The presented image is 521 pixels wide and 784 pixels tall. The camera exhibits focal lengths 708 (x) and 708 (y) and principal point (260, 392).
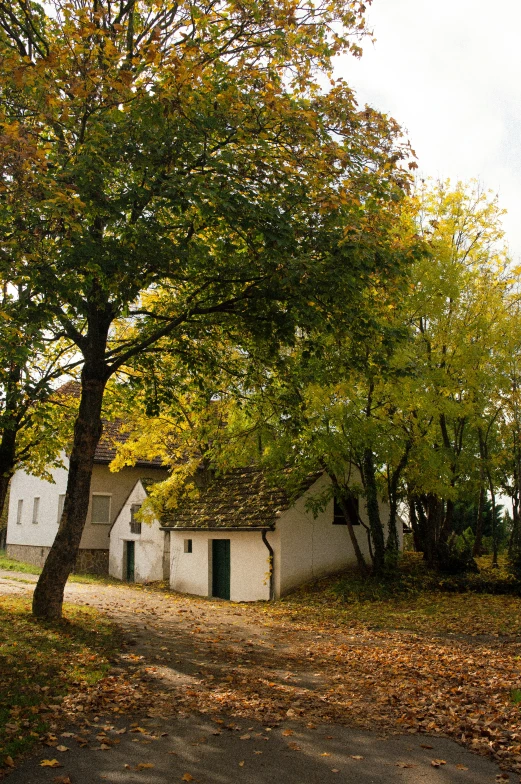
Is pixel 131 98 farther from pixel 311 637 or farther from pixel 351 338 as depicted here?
pixel 311 637

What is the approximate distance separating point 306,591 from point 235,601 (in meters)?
2.69

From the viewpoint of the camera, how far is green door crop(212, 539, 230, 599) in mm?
25625

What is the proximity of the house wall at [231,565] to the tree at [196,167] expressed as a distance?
1165 centimetres

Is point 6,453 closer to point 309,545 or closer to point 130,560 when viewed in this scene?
point 309,545

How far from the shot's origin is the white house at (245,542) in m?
23.7

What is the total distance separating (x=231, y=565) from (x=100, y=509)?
1182 centimetres

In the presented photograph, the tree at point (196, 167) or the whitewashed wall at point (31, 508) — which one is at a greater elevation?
the tree at point (196, 167)

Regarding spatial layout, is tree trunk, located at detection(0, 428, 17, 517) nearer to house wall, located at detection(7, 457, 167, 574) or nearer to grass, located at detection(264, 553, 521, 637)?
grass, located at detection(264, 553, 521, 637)

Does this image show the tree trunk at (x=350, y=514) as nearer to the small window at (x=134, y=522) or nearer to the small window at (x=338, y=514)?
the small window at (x=338, y=514)

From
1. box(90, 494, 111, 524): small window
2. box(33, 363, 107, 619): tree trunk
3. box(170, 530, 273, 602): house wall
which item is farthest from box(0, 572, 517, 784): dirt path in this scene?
box(90, 494, 111, 524): small window

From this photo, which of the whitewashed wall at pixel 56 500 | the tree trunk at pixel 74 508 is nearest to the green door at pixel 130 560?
the whitewashed wall at pixel 56 500

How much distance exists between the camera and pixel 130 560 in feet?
106

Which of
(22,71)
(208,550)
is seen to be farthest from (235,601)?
(22,71)

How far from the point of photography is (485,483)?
25375 millimetres
